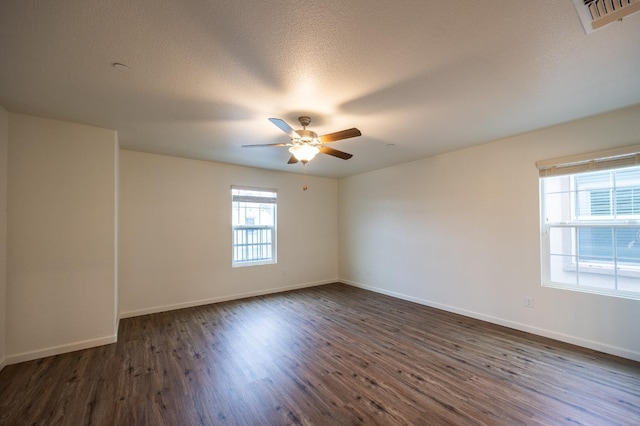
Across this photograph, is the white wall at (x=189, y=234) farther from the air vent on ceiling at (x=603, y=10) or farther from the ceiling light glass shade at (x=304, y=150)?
the air vent on ceiling at (x=603, y=10)

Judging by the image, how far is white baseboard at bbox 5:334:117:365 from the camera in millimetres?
2710

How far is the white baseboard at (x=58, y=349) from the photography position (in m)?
2.71

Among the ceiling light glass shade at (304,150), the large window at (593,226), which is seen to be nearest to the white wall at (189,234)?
the ceiling light glass shade at (304,150)

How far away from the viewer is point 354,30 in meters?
1.58

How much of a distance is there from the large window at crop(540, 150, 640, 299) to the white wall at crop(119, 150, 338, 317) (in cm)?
423

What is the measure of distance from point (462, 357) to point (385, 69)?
9.50ft

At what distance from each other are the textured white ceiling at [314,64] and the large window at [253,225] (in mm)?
2185

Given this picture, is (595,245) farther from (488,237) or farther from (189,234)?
(189,234)

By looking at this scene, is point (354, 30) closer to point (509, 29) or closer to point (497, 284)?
point (509, 29)

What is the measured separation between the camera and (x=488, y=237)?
3.78m

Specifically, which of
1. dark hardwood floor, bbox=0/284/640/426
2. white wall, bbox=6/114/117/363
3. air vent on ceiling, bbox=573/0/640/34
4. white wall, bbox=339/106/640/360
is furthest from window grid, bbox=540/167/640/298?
white wall, bbox=6/114/117/363

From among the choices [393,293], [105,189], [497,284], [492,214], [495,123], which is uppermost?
[495,123]

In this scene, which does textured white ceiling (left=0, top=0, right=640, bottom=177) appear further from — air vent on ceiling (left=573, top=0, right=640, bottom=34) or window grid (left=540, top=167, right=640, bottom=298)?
window grid (left=540, top=167, right=640, bottom=298)

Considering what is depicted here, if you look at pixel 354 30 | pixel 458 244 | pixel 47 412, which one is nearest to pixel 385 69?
pixel 354 30
